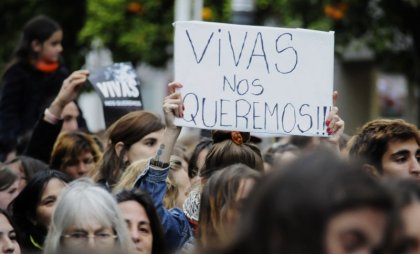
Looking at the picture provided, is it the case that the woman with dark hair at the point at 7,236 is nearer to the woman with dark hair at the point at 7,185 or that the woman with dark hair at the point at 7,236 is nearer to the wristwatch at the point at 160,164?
the wristwatch at the point at 160,164

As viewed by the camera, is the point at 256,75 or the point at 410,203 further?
the point at 256,75

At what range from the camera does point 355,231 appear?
2.56 metres

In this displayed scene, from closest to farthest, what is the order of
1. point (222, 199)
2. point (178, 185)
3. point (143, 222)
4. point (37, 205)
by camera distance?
1. point (222, 199)
2. point (143, 222)
3. point (37, 205)
4. point (178, 185)

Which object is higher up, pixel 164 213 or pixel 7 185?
pixel 164 213

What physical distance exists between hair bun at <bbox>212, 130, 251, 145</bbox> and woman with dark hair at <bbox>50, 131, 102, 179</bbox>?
1.82 metres

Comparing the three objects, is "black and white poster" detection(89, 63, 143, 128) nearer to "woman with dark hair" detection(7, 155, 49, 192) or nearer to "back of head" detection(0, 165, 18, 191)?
"woman with dark hair" detection(7, 155, 49, 192)

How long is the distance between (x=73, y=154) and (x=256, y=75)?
216cm

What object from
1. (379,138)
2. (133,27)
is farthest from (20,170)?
(133,27)

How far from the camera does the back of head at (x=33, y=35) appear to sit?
360 inches

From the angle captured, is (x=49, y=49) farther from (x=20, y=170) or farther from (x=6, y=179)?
(x=6, y=179)

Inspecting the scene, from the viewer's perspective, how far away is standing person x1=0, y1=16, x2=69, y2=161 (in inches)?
360

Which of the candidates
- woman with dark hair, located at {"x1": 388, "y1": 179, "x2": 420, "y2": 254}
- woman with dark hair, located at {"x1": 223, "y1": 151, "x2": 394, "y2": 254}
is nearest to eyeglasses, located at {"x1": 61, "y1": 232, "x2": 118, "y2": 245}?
woman with dark hair, located at {"x1": 388, "y1": 179, "x2": 420, "y2": 254}

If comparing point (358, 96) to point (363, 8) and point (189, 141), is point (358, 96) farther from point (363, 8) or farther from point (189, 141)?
point (189, 141)

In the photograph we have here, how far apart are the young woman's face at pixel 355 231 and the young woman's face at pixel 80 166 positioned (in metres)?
5.44
